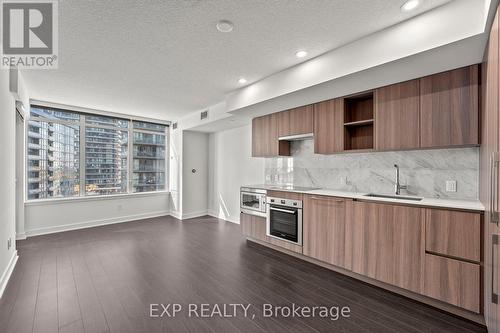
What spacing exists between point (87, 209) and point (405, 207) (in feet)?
19.3

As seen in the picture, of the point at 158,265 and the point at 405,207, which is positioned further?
the point at 158,265

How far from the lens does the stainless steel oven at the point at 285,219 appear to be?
3369 mm

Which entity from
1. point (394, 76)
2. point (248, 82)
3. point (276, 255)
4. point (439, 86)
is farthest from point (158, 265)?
point (439, 86)

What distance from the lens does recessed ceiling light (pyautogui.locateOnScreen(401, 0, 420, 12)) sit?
1.89 meters

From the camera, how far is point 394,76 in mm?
2484

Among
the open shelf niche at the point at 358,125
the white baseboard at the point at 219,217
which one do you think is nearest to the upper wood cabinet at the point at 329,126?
the open shelf niche at the point at 358,125

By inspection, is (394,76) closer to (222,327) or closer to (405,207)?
(405,207)

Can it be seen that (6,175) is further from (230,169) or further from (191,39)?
(230,169)

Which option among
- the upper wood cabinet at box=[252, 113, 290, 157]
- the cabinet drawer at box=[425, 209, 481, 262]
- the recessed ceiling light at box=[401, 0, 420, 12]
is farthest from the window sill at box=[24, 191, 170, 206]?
the recessed ceiling light at box=[401, 0, 420, 12]

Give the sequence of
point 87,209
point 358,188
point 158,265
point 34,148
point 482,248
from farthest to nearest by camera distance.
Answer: point 87,209
point 34,148
point 358,188
point 158,265
point 482,248

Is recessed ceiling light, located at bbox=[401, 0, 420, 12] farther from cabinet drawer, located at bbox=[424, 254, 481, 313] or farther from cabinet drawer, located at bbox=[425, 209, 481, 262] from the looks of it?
cabinet drawer, located at bbox=[424, 254, 481, 313]

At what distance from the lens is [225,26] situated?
2.21 meters

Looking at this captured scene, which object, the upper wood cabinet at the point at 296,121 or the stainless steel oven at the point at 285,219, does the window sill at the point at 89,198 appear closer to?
the stainless steel oven at the point at 285,219

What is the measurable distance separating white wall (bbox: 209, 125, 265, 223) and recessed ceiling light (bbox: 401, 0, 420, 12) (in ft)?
11.2
